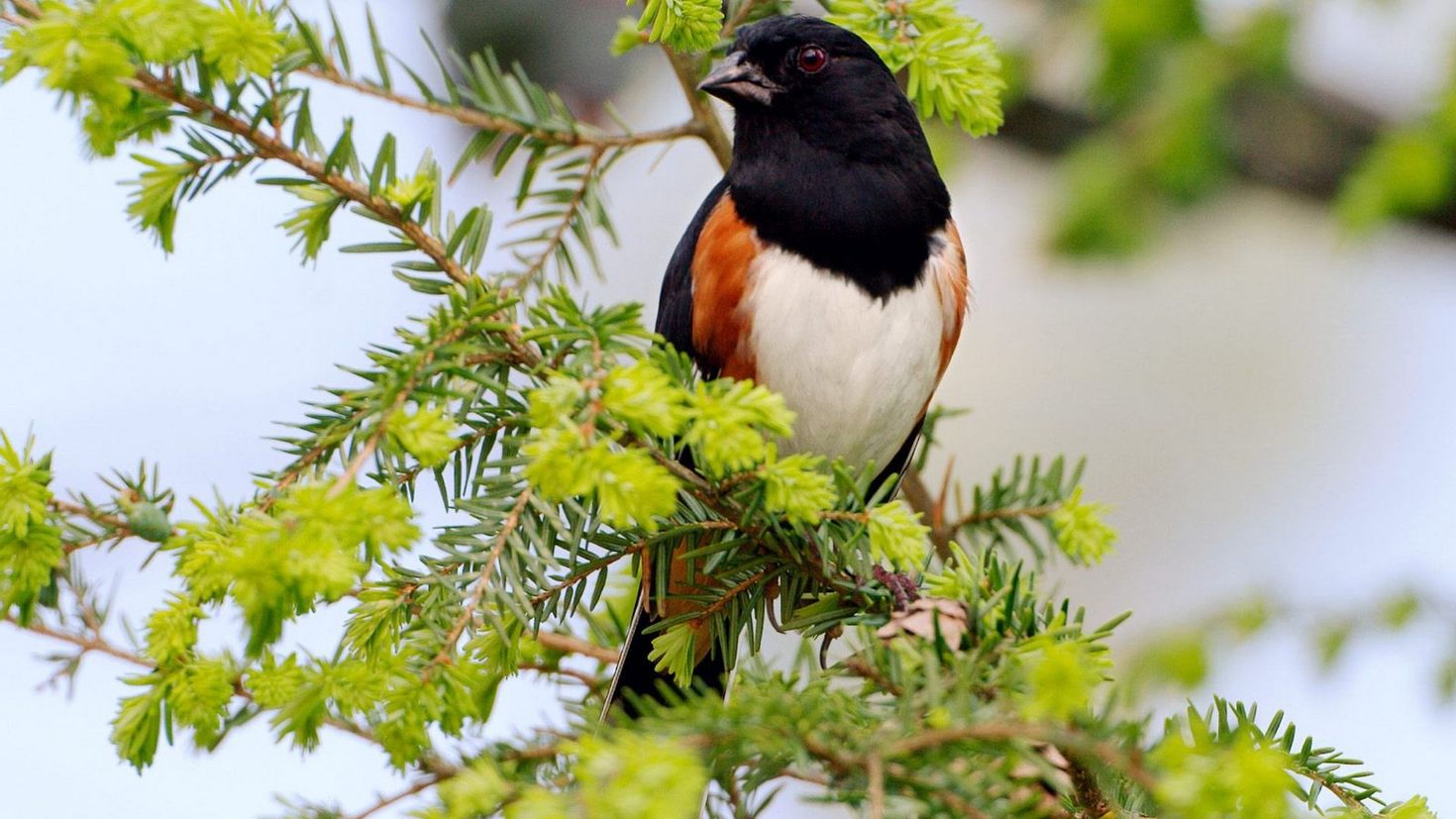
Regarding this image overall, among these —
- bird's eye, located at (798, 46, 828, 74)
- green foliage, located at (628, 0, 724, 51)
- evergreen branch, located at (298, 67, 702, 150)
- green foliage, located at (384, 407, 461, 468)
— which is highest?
bird's eye, located at (798, 46, 828, 74)

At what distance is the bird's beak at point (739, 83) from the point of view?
143 centimetres

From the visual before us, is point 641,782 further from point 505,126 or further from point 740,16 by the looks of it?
point 740,16

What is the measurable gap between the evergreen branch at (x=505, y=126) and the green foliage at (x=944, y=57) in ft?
0.80

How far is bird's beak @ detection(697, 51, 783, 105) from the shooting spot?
4.69ft

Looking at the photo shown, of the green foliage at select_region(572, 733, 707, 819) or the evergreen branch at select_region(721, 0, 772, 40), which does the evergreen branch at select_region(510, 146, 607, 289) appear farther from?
the green foliage at select_region(572, 733, 707, 819)

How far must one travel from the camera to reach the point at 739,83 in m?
1.45

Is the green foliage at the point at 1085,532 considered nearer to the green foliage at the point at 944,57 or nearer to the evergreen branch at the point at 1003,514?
the evergreen branch at the point at 1003,514

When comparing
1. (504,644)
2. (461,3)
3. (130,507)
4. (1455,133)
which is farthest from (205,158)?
(461,3)

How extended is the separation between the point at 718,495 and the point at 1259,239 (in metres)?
4.88

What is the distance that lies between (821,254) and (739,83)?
20 cm

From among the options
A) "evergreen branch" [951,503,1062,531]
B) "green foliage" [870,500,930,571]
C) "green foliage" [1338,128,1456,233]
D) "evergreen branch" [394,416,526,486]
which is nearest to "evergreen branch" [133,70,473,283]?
"evergreen branch" [394,416,526,486]

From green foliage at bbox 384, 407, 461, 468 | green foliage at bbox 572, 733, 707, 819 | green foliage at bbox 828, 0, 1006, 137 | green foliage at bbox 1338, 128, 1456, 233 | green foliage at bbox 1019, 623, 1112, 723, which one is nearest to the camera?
green foliage at bbox 572, 733, 707, 819

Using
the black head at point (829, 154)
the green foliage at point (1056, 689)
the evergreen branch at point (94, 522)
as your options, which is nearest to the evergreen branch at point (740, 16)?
the black head at point (829, 154)

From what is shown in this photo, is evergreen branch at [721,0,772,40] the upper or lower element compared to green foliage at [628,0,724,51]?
upper
